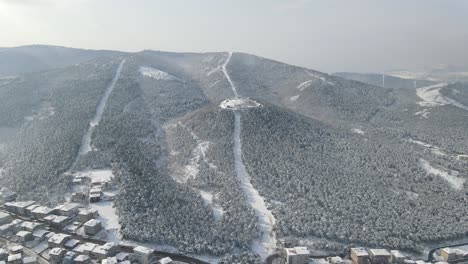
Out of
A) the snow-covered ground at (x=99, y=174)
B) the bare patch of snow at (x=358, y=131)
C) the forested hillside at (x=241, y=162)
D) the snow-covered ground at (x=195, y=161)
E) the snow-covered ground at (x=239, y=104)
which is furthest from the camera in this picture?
the bare patch of snow at (x=358, y=131)

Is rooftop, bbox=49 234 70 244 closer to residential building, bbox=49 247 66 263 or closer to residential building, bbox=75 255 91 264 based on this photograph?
residential building, bbox=49 247 66 263

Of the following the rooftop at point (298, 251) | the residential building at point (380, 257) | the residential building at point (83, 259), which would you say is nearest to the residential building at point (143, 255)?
the residential building at point (83, 259)

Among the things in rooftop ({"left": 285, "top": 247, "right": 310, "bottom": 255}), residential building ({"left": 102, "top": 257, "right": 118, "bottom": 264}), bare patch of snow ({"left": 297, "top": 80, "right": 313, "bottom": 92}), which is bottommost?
residential building ({"left": 102, "top": 257, "right": 118, "bottom": 264})

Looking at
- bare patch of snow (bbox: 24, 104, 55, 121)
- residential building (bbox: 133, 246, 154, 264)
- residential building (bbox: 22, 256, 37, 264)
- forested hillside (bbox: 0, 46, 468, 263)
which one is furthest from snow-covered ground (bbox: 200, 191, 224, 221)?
bare patch of snow (bbox: 24, 104, 55, 121)

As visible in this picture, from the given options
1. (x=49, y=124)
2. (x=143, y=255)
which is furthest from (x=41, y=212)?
(x=49, y=124)

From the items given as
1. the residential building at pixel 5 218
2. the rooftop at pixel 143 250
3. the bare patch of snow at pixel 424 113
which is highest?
the bare patch of snow at pixel 424 113

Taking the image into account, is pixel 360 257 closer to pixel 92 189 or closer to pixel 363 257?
pixel 363 257

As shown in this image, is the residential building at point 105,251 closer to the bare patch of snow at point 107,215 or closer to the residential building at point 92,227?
the residential building at point 92,227
